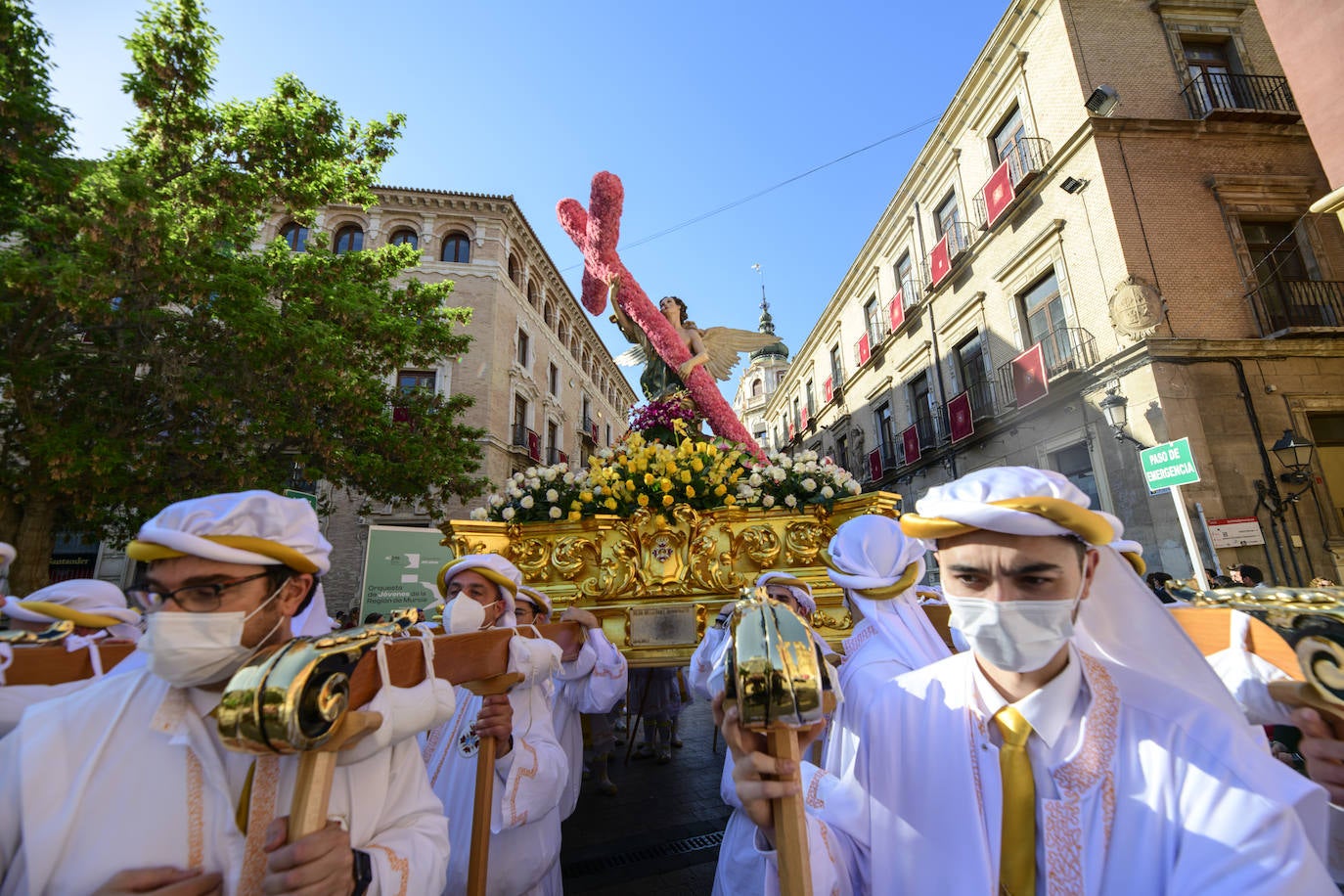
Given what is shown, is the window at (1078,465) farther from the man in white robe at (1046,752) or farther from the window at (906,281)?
the man in white robe at (1046,752)

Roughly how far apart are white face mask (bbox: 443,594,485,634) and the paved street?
6.89 ft

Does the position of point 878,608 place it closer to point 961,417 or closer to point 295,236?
point 961,417

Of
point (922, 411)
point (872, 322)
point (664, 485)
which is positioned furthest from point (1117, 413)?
point (872, 322)

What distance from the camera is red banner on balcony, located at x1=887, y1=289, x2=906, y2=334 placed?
717 inches

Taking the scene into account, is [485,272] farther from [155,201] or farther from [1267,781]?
[1267,781]

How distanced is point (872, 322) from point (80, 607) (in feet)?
72.0

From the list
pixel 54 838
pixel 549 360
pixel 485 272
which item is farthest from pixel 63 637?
pixel 549 360

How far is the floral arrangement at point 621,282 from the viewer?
5.37m

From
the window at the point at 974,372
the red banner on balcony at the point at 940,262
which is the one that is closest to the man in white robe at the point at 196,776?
the window at the point at 974,372

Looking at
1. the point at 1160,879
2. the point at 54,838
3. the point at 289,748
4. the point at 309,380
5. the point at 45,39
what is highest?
the point at 45,39

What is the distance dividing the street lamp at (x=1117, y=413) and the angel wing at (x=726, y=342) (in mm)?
7716

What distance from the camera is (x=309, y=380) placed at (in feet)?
28.8

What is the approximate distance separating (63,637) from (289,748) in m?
2.11

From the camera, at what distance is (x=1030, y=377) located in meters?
12.4
